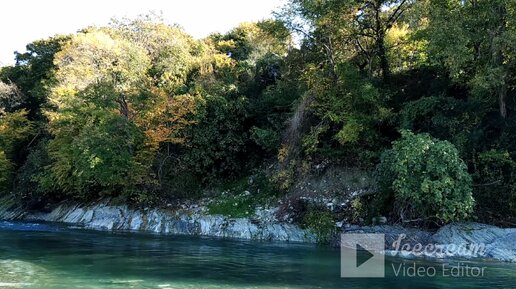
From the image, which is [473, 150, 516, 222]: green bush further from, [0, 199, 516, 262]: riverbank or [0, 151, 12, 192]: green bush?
[0, 151, 12, 192]: green bush

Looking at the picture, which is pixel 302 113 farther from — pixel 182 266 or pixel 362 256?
A: pixel 182 266

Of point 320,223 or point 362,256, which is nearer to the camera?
point 362,256

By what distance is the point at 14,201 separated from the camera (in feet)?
107

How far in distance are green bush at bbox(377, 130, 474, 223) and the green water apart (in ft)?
8.91

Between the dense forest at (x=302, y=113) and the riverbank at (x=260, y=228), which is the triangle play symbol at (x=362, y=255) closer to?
the riverbank at (x=260, y=228)

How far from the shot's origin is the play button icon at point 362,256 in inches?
495

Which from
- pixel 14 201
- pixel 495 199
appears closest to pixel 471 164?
pixel 495 199

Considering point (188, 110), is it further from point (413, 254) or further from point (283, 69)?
point (413, 254)

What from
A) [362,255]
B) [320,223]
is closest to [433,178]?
[362,255]

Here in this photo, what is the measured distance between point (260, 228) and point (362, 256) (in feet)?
20.8

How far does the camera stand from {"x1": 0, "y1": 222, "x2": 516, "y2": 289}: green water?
36.2 feet

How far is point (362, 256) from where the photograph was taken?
1534 centimetres

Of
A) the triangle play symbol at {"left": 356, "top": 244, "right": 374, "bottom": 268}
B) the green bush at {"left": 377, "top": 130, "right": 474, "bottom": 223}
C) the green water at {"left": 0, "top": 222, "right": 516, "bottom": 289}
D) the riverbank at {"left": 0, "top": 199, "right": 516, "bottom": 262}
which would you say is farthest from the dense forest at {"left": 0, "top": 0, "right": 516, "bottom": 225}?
the green water at {"left": 0, "top": 222, "right": 516, "bottom": 289}

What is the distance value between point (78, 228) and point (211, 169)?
7823 mm
